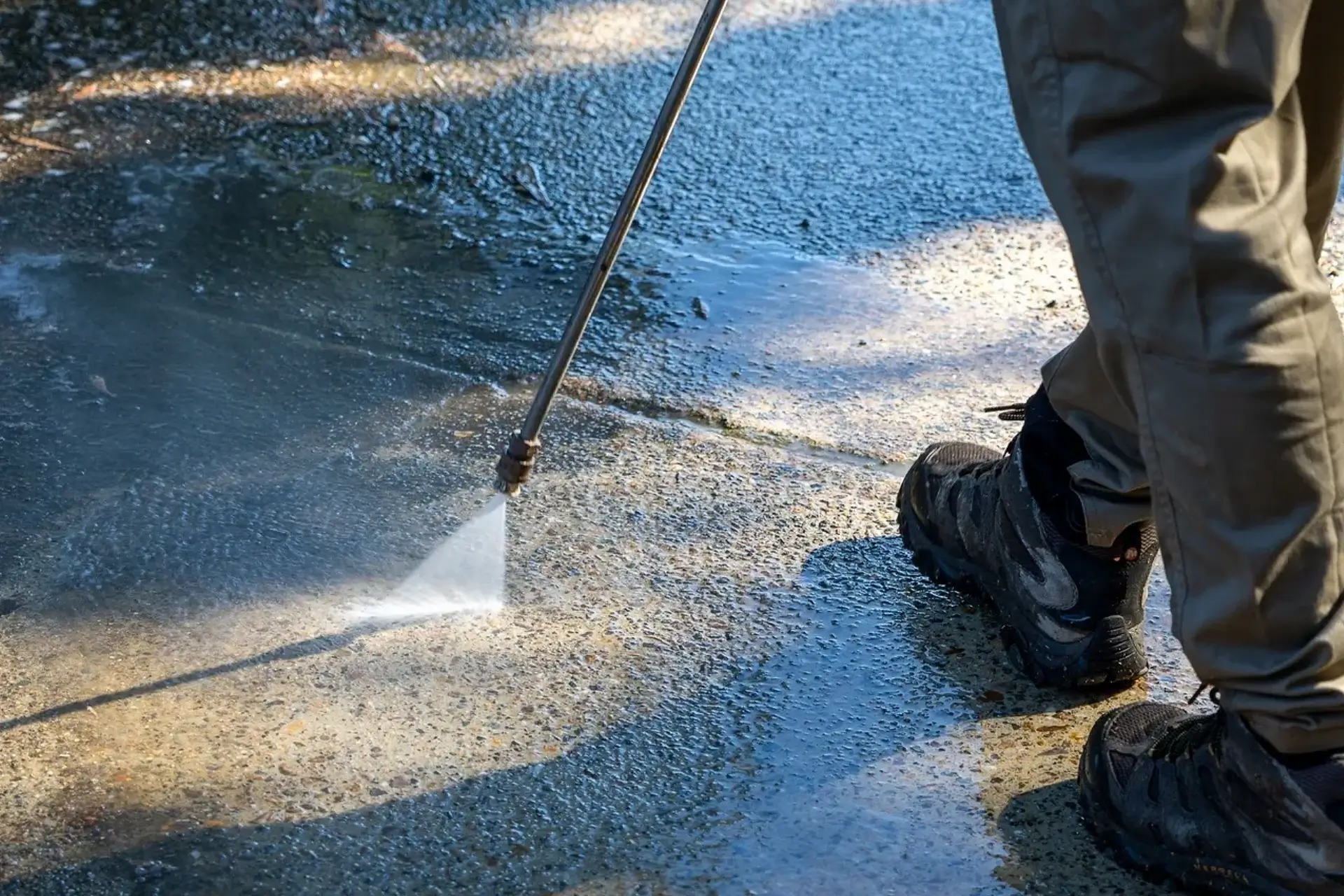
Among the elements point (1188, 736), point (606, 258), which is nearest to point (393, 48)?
point (606, 258)

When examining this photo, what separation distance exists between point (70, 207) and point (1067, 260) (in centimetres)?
237

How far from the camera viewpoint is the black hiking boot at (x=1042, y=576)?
215cm

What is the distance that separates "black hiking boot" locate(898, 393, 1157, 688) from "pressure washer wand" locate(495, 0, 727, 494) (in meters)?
0.65

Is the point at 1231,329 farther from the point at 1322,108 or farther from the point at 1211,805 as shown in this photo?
the point at 1211,805

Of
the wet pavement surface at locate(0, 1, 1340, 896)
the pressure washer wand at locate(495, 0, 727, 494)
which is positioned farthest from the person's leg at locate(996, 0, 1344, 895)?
the pressure washer wand at locate(495, 0, 727, 494)

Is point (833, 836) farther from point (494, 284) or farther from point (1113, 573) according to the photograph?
point (494, 284)

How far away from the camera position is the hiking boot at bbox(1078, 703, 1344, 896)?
5.64 feet

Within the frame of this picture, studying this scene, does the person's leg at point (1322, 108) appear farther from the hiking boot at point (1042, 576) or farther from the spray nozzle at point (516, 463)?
the spray nozzle at point (516, 463)

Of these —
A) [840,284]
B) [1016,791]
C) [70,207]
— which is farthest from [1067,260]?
[70,207]

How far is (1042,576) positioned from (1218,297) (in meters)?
0.72

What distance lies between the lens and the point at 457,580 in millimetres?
2416

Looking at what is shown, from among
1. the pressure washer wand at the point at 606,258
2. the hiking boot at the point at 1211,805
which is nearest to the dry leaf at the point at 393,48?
the pressure washer wand at the point at 606,258

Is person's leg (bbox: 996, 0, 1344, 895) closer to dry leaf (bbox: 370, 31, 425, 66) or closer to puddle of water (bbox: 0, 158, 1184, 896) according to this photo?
puddle of water (bbox: 0, 158, 1184, 896)

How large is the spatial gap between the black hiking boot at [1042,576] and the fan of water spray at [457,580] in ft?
2.40
